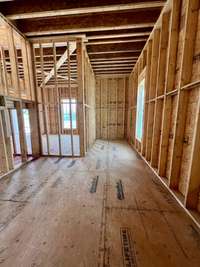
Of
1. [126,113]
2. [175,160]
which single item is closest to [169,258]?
[175,160]

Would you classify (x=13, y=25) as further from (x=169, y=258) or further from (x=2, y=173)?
(x=169, y=258)

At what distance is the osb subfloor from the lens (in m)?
1.31

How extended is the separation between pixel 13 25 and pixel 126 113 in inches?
237

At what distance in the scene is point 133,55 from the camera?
512 centimetres

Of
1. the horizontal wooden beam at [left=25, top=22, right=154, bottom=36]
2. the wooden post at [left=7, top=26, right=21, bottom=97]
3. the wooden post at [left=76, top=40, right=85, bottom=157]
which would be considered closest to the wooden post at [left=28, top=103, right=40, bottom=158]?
the wooden post at [left=7, top=26, right=21, bottom=97]

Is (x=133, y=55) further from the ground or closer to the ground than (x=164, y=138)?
further from the ground

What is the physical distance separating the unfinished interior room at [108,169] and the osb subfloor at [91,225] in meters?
0.01

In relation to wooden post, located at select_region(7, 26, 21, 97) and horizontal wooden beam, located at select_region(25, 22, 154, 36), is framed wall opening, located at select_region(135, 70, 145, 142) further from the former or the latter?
wooden post, located at select_region(7, 26, 21, 97)

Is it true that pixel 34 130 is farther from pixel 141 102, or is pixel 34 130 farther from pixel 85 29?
pixel 141 102

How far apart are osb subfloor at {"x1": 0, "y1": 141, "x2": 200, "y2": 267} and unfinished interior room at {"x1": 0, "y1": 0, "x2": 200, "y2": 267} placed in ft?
0.04

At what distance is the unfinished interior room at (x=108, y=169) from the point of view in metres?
1.42

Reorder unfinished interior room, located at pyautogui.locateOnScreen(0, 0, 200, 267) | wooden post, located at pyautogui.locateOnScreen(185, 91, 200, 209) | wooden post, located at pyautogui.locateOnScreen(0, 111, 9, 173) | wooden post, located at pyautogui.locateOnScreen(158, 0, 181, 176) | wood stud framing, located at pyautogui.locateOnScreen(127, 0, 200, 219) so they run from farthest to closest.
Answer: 1. wooden post, located at pyautogui.locateOnScreen(0, 111, 9, 173)
2. wooden post, located at pyautogui.locateOnScreen(158, 0, 181, 176)
3. wood stud framing, located at pyautogui.locateOnScreen(127, 0, 200, 219)
4. wooden post, located at pyautogui.locateOnScreen(185, 91, 200, 209)
5. unfinished interior room, located at pyautogui.locateOnScreen(0, 0, 200, 267)

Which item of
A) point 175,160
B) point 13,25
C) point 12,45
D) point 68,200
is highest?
point 13,25

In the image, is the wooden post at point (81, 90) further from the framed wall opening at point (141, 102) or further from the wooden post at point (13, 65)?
the framed wall opening at point (141, 102)
